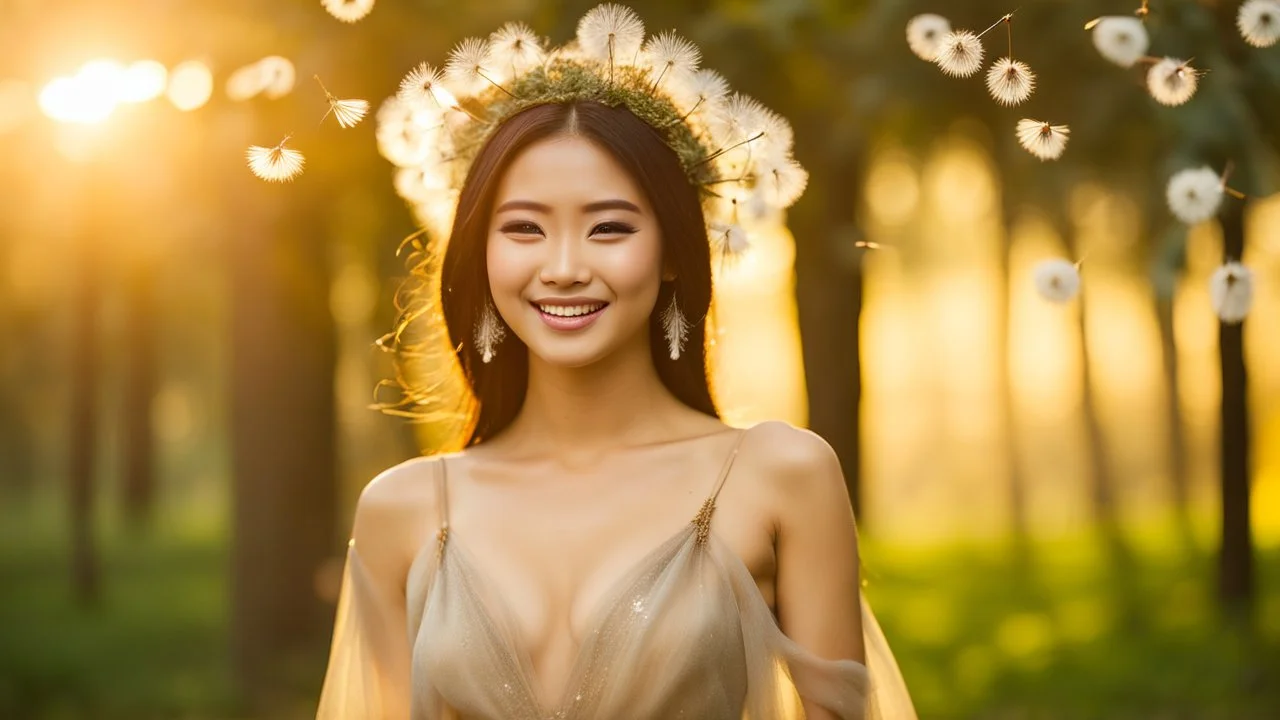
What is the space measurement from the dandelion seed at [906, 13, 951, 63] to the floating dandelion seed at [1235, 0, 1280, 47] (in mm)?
649

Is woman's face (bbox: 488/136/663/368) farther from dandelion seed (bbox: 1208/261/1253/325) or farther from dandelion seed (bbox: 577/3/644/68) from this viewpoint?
dandelion seed (bbox: 1208/261/1253/325)

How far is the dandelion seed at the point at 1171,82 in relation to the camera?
116 inches

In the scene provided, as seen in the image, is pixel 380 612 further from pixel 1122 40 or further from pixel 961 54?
pixel 1122 40

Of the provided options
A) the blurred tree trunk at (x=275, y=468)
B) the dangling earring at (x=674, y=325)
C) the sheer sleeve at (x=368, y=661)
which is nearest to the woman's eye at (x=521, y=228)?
the dangling earring at (x=674, y=325)

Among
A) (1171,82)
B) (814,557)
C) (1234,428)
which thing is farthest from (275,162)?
(1234,428)

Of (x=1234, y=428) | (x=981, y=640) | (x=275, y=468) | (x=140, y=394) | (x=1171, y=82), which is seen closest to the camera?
(x=1171, y=82)

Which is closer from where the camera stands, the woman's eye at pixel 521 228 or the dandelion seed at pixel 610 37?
the woman's eye at pixel 521 228

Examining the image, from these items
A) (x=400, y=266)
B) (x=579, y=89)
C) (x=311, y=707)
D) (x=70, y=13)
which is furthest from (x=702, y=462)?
(x=400, y=266)

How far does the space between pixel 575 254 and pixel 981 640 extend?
604 cm

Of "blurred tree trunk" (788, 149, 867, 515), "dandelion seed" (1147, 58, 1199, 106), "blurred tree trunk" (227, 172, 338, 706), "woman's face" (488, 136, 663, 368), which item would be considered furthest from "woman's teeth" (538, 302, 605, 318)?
"blurred tree trunk" (227, 172, 338, 706)

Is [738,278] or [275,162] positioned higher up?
[275,162]

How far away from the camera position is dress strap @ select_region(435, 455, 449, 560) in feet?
9.94

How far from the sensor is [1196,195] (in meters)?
3.21

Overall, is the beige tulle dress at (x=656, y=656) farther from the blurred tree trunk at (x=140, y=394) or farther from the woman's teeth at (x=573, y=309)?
the blurred tree trunk at (x=140, y=394)
